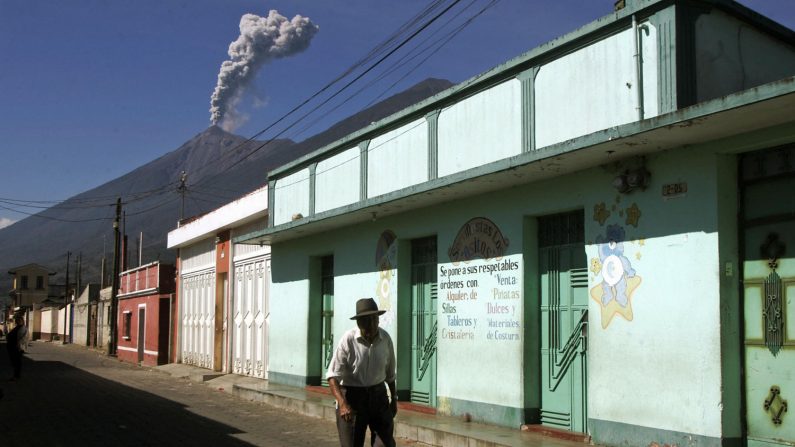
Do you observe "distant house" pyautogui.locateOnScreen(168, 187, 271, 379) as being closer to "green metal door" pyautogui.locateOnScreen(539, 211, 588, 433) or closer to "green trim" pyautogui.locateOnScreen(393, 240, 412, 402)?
"green trim" pyautogui.locateOnScreen(393, 240, 412, 402)

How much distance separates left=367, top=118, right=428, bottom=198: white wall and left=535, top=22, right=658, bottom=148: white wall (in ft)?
10.1

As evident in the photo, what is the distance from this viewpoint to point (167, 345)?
29.7 metres

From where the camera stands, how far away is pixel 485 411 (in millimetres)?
11156

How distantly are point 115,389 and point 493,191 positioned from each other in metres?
12.3

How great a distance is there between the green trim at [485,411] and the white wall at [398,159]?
135 inches

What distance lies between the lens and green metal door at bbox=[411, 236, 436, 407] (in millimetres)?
13117

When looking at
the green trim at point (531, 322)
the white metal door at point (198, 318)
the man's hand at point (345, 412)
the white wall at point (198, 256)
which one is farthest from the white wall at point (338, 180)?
the white wall at point (198, 256)

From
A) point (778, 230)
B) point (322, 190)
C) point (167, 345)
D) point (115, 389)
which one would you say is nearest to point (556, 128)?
point (778, 230)

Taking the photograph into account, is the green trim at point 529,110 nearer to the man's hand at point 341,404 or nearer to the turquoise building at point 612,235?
the turquoise building at point 612,235

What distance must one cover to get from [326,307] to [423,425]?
643 centimetres

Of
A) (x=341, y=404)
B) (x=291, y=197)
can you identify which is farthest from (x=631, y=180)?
(x=291, y=197)

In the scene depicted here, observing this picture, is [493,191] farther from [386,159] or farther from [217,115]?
[217,115]

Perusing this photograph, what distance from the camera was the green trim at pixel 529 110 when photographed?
34.3ft

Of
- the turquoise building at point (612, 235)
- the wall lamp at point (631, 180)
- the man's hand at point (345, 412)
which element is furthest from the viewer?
the wall lamp at point (631, 180)
